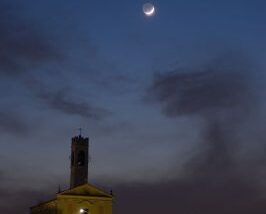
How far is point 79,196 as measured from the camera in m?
48.0

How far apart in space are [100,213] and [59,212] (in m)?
4.13

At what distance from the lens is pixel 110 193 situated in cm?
4981

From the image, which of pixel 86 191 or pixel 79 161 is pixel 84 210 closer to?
pixel 86 191

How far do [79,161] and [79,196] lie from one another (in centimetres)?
409

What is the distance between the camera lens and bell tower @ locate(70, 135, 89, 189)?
49.9 m

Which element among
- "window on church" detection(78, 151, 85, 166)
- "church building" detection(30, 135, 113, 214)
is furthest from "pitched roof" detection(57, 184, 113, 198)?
"window on church" detection(78, 151, 85, 166)

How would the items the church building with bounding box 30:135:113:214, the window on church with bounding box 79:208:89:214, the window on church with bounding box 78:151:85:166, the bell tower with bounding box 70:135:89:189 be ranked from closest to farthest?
the church building with bounding box 30:135:113:214 < the window on church with bounding box 79:208:89:214 < the bell tower with bounding box 70:135:89:189 < the window on church with bounding box 78:151:85:166

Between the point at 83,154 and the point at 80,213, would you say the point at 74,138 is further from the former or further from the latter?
the point at 80,213

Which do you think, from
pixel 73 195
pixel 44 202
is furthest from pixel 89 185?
pixel 44 202

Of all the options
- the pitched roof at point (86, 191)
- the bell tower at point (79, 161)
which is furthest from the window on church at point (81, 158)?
the pitched roof at point (86, 191)

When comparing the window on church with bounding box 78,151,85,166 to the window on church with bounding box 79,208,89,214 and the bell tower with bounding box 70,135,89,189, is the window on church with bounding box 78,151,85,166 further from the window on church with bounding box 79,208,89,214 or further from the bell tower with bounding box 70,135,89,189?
the window on church with bounding box 79,208,89,214

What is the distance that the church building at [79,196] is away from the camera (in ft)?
156

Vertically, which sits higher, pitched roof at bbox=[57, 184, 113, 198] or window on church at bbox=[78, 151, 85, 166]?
window on church at bbox=[78, 151, 85, 166]

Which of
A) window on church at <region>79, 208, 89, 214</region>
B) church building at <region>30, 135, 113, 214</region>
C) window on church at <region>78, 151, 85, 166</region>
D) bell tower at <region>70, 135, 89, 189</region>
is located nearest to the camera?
church building at <region>30, 135, 113, 214</region>
